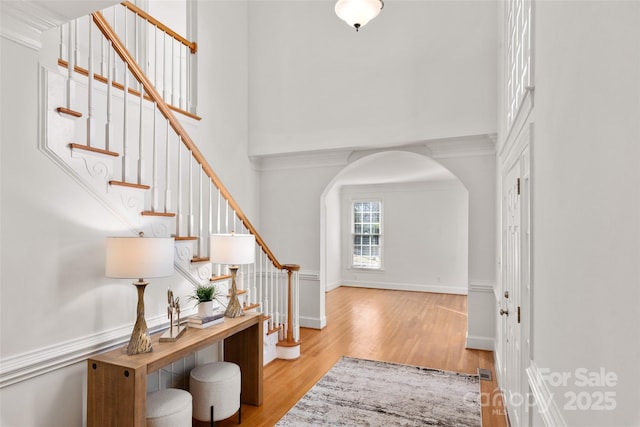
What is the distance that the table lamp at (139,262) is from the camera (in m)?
2.05

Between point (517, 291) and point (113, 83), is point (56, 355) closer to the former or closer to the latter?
point (113, 83)

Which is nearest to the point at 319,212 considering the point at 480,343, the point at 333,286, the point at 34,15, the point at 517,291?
the point at 480,343

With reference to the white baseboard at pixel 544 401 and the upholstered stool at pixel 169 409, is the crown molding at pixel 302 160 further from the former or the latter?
the white baseboard at pixel 544 401

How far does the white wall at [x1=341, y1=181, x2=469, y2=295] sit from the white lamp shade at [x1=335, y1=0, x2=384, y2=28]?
585 centimetres

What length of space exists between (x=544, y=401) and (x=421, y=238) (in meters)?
7.63

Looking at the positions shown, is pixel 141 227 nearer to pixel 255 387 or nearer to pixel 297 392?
pixel 255 387

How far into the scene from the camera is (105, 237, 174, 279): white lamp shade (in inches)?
80.5

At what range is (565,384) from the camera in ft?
3.85

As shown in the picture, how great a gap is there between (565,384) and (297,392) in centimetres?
265

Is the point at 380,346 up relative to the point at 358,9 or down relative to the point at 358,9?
down

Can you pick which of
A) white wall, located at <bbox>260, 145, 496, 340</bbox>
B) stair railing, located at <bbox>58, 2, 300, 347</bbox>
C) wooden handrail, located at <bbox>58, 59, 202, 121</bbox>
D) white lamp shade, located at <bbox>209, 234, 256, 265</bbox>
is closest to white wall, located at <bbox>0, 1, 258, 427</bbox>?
stair railing, located at <bbox>58, 2, 300, 347</bbox>

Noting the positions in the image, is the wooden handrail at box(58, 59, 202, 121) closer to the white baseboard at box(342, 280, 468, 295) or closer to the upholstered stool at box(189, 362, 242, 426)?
the upholstered stool at box(189, 362, 242, 426)

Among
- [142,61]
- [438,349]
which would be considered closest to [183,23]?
[142,61]

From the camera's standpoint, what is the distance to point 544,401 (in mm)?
1384
